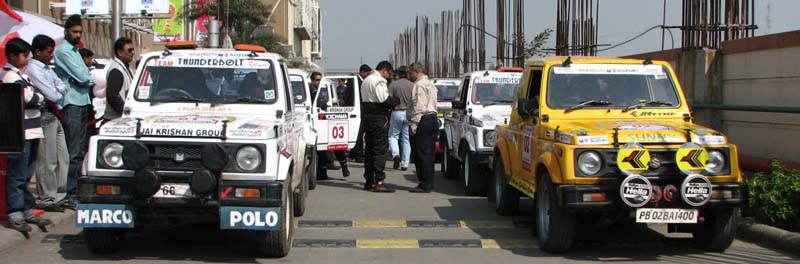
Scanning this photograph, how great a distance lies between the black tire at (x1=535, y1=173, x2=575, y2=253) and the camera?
23.9ft

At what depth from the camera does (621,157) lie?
7.02 m

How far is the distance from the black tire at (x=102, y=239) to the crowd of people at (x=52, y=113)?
1.21 m

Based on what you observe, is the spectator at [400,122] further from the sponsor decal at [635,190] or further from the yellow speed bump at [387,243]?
the sponsor decal at [635,190]

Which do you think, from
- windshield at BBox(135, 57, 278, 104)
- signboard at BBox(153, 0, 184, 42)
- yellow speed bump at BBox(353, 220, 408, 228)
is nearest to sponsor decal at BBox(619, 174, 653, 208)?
yellow speed bump at BBox(353, 220, 408, 228)

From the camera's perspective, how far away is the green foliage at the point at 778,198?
8266mm

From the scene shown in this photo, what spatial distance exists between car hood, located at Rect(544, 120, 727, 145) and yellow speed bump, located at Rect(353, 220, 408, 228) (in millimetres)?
2287

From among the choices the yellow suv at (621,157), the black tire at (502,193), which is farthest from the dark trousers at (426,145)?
the yellow suv at (621,157)

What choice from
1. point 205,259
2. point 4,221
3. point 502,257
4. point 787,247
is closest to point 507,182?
point 502,257

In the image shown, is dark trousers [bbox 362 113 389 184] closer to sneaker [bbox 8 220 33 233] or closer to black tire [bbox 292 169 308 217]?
black tire [bbox 292 169 308 217]

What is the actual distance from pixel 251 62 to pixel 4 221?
2907 millimetres

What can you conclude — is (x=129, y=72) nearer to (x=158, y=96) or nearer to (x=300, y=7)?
(x=158, y=96)

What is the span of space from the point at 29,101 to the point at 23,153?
550 millimetres

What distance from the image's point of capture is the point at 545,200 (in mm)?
7691

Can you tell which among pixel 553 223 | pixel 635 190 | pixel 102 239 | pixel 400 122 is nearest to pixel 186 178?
pixel 102 239
